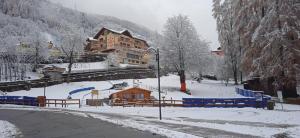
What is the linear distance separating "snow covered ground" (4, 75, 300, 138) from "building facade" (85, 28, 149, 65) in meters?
35.1

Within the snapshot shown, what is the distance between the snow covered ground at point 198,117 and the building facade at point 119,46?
115 ft

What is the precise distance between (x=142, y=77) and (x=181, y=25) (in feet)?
66.2

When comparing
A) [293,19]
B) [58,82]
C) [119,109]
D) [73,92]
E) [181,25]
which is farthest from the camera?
[58,82]

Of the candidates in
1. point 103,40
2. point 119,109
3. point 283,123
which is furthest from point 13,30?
point 283,123

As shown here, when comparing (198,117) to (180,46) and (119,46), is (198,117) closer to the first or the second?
(180,46)

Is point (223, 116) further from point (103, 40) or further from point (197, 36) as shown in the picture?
point (103, 40)

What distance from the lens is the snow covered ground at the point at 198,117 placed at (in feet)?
64.4

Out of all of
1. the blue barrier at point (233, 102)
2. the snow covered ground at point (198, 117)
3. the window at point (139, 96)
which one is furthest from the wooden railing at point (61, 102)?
the blue barrier at point (233, 102)

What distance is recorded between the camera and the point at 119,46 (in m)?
103

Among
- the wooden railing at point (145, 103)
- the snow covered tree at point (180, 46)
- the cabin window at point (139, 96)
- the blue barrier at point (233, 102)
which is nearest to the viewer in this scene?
the blue barrier at point (233, 102)

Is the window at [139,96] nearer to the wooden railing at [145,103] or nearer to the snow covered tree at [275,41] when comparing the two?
the wooden railing at [145,103]

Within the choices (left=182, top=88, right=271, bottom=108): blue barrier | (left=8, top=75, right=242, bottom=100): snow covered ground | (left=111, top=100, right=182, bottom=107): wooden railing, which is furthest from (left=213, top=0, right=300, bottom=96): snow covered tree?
(left=8, top=75, right=242, bottom=100): snow covered ground

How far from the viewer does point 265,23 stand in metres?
38.2

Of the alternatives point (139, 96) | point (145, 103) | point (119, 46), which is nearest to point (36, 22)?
point (119, 46)
